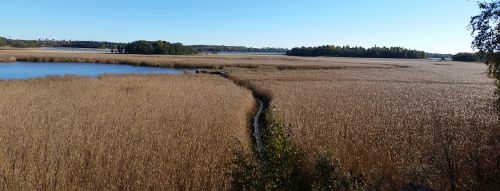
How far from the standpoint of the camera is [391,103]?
2234 centimetres

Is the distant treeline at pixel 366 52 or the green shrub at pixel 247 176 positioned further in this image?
the distant treeline at pixel 366 52

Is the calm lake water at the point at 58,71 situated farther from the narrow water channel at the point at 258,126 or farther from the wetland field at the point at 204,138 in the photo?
the wetland field at the point at 204,138

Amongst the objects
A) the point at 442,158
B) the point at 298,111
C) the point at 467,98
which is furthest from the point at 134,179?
the point at 467,98

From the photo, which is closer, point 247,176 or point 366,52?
point 247,176

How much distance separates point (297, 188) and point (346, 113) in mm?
10960

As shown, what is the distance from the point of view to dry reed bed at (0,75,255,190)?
29.6 feet

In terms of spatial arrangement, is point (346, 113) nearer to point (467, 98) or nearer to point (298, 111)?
point (298, 111)

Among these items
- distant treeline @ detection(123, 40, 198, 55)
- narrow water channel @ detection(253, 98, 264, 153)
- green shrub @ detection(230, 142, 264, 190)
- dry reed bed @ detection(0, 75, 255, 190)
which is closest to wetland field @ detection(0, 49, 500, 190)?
dry reed bed @ detection(0, 75, 255, 190)

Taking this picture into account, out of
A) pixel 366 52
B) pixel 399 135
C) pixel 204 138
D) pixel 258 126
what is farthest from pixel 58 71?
pixel 366 52

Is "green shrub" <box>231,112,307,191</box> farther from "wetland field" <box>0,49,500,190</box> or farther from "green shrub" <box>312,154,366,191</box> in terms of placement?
"wetland field" <box>0,49,500,190</box>

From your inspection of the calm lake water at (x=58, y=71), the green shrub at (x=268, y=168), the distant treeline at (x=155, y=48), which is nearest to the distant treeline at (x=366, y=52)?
the distant treeline at (x=155, y=48)

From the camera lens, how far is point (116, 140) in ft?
39.5

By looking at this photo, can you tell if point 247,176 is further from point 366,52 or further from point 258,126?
point 366,52

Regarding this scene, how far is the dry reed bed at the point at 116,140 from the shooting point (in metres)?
9.03
